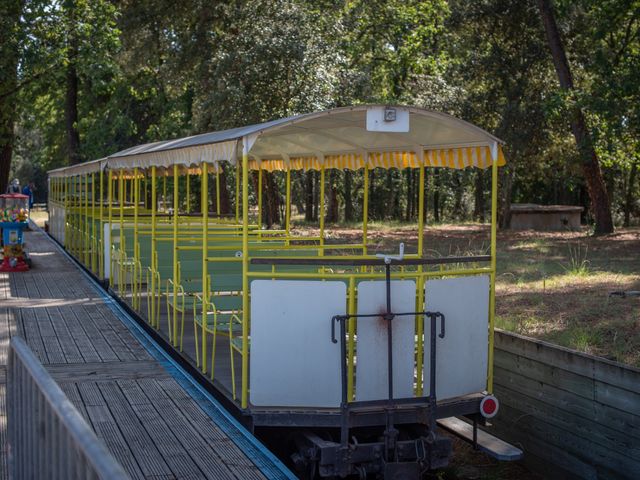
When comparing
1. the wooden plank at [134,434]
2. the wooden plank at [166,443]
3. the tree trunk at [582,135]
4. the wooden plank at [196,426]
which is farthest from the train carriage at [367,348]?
the tree trunk at [582,135]

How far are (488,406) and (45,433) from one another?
4.30 m

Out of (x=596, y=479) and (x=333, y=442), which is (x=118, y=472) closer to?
(x=333, y=442)

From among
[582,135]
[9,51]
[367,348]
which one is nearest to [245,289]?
[367,348]

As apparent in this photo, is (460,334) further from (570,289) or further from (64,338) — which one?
(570,289)

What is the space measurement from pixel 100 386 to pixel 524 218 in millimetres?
24693

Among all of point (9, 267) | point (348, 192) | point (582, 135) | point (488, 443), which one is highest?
point (582, 135)

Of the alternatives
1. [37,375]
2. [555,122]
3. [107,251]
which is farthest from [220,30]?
[37,375]

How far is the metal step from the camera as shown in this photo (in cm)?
722

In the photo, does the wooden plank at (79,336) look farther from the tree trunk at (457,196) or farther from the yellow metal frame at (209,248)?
the tree trunk at (457,196)

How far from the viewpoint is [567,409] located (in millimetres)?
8164

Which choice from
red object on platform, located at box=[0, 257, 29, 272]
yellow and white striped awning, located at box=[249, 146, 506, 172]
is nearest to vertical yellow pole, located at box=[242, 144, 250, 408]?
yellow and white striped awning, located at box=[249, 146, 506, 172]

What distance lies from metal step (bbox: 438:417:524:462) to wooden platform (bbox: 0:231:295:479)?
2.04 metres

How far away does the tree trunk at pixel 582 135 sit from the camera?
23422 millimetres

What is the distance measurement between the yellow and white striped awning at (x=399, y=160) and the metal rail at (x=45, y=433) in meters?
4.53
